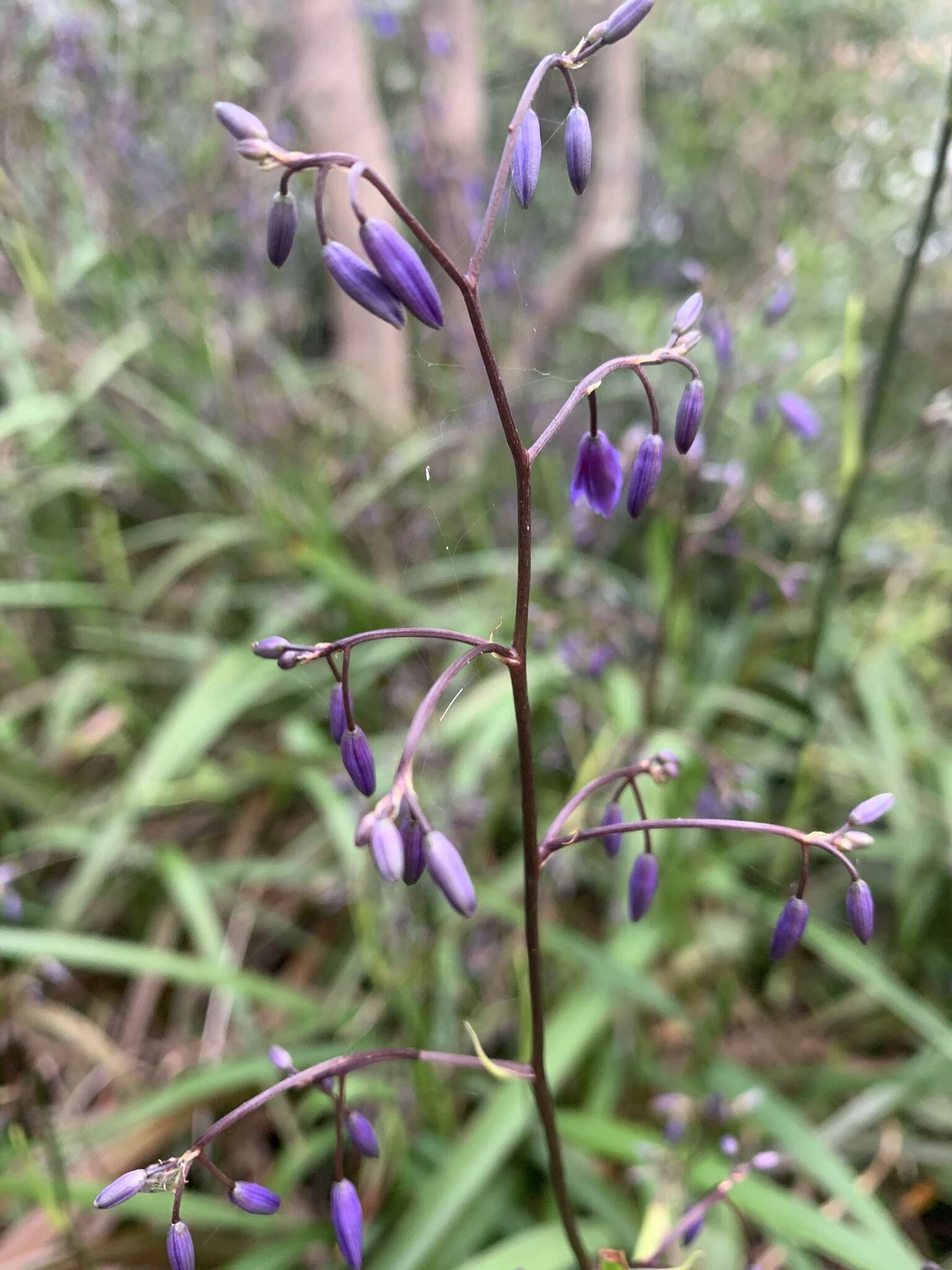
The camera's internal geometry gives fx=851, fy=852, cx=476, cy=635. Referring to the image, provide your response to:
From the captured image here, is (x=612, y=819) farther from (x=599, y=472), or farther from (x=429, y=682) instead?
(x=429, y=682)

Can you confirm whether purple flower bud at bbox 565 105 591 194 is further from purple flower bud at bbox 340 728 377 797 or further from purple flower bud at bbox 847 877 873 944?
purple flower bud at bbox 847 877 873 944

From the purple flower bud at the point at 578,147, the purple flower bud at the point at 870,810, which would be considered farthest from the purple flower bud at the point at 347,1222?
the purple flower bud at the point at 578,147

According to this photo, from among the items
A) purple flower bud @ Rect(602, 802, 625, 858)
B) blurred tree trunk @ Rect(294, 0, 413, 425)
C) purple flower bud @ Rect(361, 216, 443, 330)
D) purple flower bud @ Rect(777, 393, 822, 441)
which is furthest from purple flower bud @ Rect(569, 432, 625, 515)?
blurred tree trunk @ Rect(294, 0, 413, 425)

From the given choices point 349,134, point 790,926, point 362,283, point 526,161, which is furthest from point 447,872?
point 349,134

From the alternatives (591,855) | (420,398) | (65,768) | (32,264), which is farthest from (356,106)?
(591,855)

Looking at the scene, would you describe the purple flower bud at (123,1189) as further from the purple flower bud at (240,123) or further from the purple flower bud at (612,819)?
the purple flower bud at (240,123)

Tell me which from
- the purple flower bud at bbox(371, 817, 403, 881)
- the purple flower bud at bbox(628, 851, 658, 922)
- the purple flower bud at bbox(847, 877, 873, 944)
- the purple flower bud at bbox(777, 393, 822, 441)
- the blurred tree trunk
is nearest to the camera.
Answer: the purple flower bud at bbox(371, 817, 403, 881)
